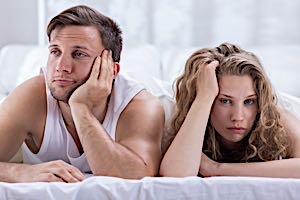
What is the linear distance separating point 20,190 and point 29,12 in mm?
1769

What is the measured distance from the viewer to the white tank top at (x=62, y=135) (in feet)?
5.37

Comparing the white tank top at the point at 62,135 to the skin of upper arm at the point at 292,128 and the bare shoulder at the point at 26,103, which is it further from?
the skin of upper arm at the point at 292,128

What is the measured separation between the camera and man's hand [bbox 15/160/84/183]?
135 cm

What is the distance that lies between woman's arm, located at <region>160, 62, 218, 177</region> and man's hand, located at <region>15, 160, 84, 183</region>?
23 cm

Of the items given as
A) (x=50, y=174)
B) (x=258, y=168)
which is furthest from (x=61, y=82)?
(x=258, y=168)

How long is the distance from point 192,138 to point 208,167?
8 cm

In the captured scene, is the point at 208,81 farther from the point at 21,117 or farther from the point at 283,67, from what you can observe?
the point at 283,67

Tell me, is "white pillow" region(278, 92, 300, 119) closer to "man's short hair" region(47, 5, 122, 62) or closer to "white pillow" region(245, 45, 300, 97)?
"white pillow" region(245, 45, 300, 97)

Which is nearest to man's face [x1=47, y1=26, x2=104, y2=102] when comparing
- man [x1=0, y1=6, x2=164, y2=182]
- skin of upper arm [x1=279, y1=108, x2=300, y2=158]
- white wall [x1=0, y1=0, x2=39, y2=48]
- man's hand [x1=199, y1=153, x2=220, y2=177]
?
man [x1=0, y1=6, x2=164, y2=182]

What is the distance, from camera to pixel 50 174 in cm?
136

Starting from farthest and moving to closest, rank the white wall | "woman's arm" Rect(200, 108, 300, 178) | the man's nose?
the white wall
the man's nose
"woman's arm" Rect(200, 108, 300, 178)

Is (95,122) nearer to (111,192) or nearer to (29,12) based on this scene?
(111,192)

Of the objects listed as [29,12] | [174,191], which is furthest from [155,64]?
[174,191]

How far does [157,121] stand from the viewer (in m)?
1.62
